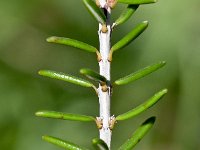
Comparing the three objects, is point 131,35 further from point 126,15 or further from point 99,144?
point 99,144

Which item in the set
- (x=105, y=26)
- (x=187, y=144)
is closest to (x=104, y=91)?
(x=105, y=26)

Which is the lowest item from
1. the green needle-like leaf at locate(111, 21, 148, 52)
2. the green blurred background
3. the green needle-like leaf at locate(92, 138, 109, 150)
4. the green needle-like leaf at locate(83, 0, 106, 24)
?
the green blurred background

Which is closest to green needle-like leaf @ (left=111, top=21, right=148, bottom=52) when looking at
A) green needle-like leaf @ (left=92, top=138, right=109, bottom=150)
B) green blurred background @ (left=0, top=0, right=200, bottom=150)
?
green needle-like leaf @ (left=92, top=138, right=109, bottom=150)

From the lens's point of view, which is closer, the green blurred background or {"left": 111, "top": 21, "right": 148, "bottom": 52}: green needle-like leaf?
{"left": 111, "top": 21, "right": 148, "bottom": 52}: green needle-like leaf

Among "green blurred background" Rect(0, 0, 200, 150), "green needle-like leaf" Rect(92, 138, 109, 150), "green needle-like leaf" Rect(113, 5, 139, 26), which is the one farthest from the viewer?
"green blurred background" Rect(0, 0, 200, 150)

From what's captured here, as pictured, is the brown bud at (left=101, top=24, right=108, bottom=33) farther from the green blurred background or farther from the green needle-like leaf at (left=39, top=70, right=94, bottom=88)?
the green blurred background

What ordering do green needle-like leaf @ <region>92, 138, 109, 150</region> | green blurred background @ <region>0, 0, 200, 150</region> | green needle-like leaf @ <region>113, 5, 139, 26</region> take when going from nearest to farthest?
green needle-like leaf @ <region>92, 138, 109, 150</region>
green needle-like leaf @ <region>113, 5, 139, 26</region>
green blurred background @ <region>0, 0, 200, 150</region>

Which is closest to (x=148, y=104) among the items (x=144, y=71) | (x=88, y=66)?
(x=144, y=71)

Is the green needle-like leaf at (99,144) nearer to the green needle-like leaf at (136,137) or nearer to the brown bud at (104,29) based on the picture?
the green needle-like leaf at (136,137)
